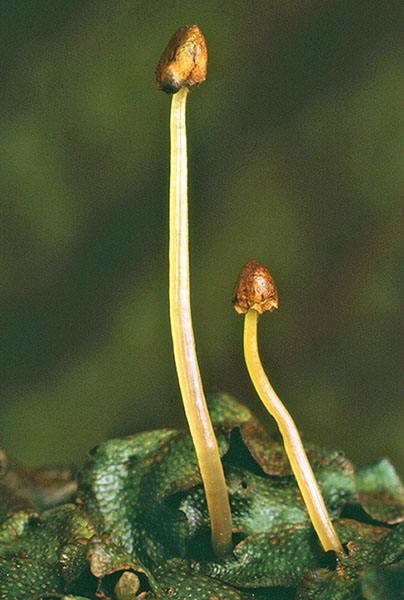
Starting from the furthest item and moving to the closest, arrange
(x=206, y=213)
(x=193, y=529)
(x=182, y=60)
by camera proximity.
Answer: (x=206, y=213) → (x=193, y=529) → (x=182, y=60)

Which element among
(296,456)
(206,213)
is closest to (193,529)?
(296,456)

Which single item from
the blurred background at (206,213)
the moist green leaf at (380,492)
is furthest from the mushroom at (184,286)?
the blurred background at (206,213)

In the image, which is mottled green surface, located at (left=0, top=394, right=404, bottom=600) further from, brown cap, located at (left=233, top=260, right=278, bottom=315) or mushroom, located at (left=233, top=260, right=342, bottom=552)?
brown cap, located at (left=233, top=260, right=278, bottom=315)

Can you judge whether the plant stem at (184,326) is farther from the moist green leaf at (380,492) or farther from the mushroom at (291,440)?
the moist green leaf at (380,492)

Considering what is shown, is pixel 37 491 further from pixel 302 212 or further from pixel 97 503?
pixel 302 212

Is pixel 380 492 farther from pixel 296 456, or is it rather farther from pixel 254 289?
pixel 254 289

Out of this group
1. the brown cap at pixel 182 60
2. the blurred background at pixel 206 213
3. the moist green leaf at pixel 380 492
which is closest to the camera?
the brown cap at pixel 182 60
